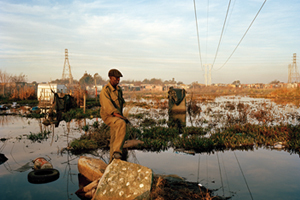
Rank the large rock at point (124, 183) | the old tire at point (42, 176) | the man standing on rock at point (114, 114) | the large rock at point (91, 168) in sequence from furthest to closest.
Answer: the old tire at point (42, 176) → the large rock at point (91, 168) → the man standing on rock at point (114, 114) → the large rock at point (124, 183)

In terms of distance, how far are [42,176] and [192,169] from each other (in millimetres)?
3549

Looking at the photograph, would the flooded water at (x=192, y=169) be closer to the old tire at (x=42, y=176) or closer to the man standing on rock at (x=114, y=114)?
the old tire at (x=42, y=176)

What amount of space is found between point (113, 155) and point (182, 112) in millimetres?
14318

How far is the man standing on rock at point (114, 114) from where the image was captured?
199 inches

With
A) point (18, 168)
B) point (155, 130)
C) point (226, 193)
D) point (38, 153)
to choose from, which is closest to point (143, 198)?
point (226, 193)

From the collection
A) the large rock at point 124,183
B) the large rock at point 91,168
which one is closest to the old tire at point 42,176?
the large rock at point 91,168

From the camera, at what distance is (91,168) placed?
567 cm

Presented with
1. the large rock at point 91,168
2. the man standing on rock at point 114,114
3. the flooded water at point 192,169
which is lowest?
the flooded water at point 192,169

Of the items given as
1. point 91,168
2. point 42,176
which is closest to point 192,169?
point 91,168

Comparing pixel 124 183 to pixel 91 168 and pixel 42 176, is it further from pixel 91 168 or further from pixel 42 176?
pixel 42 176

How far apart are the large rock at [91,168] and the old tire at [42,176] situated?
58cm

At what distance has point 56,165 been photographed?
22.2 ft

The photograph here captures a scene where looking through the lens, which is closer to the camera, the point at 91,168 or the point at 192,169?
the point at 91,168

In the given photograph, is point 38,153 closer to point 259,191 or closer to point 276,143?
point 259,191
